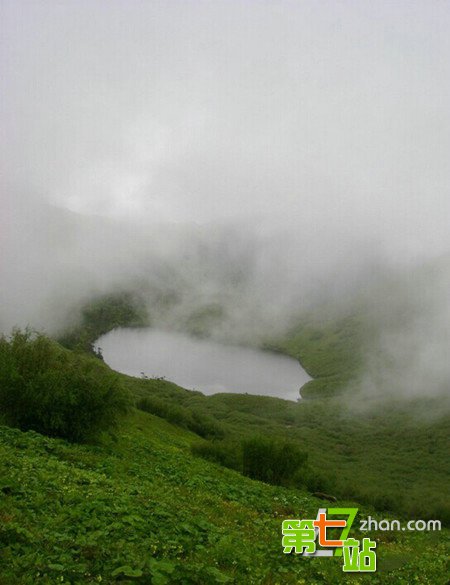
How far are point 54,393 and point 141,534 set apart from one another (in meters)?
17.3

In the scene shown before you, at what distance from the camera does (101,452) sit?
27.2 m

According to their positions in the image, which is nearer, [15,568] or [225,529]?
[15,568]

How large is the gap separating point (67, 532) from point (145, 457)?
18669 mm

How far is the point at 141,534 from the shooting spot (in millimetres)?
12547

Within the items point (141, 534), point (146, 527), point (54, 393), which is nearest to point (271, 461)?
point (54, 393)

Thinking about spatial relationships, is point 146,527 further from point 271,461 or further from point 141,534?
point 271,461

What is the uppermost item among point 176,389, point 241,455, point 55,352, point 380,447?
point 176,389

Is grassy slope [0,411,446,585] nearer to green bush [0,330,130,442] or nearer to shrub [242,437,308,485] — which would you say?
green bush [0,330,130,442]

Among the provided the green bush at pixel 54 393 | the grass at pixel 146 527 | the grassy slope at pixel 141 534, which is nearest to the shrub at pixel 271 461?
the grass at pixel 146 527

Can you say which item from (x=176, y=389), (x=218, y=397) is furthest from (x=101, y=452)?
(x=218, y=397)

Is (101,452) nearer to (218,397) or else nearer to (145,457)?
(145,457)

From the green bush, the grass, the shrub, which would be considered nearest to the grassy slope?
the grass

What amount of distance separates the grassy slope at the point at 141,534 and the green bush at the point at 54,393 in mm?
5290

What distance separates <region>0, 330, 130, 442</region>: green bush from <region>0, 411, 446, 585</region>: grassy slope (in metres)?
5.29
